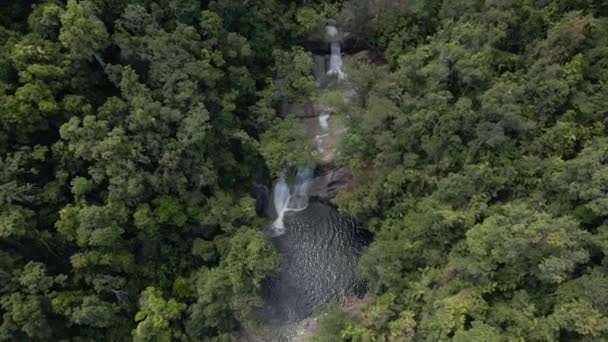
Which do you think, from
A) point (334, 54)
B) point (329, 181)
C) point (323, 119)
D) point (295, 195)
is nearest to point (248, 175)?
point (295, 195)


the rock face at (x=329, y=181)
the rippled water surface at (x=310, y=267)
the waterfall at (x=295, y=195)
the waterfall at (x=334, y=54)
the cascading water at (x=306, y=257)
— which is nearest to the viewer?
the cascading water at (x=306, y=257)

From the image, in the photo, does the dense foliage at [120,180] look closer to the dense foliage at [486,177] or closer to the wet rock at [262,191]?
the wet rock at [262,191]

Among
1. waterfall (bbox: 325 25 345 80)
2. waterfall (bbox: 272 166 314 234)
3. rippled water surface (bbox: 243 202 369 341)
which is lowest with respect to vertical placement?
rippled water surface (bbox: 243 202 369 341)

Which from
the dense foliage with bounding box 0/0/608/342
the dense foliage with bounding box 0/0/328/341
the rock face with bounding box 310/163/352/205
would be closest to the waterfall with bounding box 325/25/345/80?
the dense foliage with bounding box 0/0/608/342

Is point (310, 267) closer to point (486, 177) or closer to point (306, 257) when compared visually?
point (306, 257)

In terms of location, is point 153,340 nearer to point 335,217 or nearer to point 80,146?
point 80,146

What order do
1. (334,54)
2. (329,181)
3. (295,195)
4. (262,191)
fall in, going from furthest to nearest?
(334,54) → (295,195) → (262,191) → (329,181)

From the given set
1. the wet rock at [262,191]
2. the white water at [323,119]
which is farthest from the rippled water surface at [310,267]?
the white water at [323,119]

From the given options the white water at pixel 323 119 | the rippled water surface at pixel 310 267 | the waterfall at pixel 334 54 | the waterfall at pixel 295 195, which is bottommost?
the rippled water surface at pixel 310 267

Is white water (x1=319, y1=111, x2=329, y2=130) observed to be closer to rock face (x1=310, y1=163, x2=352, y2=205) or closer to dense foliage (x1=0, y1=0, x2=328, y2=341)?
rock face (x1=310, y1=163, x2=352, y2=205)
